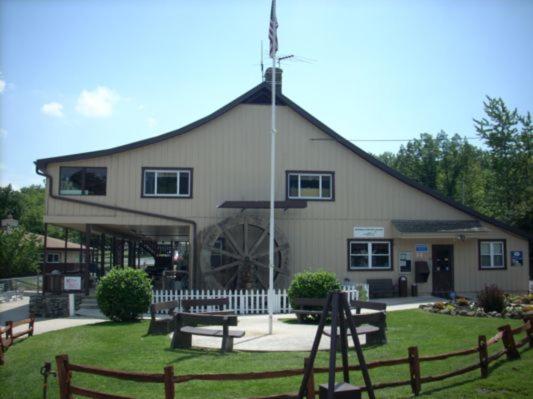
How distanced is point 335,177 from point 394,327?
9080mm

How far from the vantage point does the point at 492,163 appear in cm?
4631

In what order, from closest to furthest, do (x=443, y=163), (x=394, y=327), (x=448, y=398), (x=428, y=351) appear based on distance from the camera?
(x=448, y=398) < (x=428, y=351) < (x=394, y=327) < (x=443, y=163)

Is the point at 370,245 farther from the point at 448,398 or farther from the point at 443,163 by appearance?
the point at 443,163

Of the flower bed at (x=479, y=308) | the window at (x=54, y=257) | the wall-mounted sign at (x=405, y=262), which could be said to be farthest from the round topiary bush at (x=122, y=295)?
the window at (x=54, y=257)

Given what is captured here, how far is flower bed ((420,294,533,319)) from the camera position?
14094 mm

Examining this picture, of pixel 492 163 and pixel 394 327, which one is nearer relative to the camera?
pixel 394 327

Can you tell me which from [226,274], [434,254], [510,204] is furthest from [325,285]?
[510,204]

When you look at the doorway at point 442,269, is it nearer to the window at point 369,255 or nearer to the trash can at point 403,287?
the trash can at point 403,287

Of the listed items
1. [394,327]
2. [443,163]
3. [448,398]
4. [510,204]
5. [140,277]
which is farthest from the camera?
[443,163]

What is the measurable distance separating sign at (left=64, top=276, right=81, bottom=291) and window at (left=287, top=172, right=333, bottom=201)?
811cm

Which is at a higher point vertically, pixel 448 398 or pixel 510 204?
pixel 510 204

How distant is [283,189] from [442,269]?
700 cm

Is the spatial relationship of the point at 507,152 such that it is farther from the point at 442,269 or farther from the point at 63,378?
the point at 63,378

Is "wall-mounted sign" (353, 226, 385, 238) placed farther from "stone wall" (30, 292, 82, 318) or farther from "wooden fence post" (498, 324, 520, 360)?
"wooden fence post" (498, 324, 520, 360)
